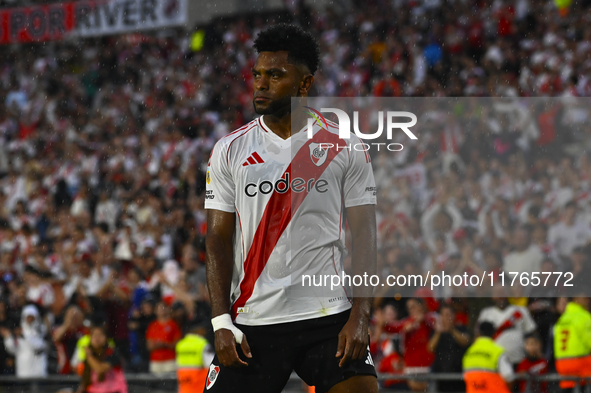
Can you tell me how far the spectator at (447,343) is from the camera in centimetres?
848

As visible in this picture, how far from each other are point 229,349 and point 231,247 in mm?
450

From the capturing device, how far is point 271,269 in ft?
12.2

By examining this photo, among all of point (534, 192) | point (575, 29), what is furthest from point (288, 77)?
point (575, 29)

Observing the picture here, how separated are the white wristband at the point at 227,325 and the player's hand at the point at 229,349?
0.01m

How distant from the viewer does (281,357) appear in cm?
363

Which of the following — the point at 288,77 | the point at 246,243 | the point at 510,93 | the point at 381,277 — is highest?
A: the point at 510,93

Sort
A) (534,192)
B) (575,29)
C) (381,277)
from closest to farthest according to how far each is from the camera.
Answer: (381,277), (534,192), (575,29)

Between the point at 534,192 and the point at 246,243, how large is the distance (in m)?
7.38

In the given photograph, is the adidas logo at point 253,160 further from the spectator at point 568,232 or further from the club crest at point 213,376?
the spectator at point 568,232

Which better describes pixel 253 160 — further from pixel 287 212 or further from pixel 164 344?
pixel 164 344

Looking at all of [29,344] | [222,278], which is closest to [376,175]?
[29,344]

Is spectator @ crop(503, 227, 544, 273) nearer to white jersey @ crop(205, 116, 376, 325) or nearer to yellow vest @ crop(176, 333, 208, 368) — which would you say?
yellow vest @ crop(176, 333, 208, 368)

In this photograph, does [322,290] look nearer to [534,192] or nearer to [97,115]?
[534,192]

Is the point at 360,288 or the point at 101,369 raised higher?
the point at 360,288
